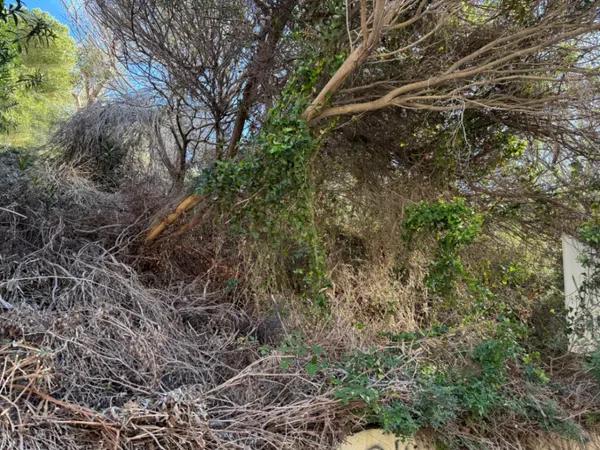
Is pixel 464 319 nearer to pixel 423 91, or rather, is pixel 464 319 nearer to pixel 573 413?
pixel 573 413

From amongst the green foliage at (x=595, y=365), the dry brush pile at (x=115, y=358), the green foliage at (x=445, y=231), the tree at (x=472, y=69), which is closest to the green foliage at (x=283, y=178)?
the tree at (x=472, y=69)

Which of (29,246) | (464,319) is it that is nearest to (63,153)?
(29,246)

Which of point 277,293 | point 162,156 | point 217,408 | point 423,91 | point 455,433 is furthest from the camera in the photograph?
point 162,156

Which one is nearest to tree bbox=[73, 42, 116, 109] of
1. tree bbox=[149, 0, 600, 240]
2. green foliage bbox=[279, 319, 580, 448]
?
tree bbox=[149, 0, 600, 240]

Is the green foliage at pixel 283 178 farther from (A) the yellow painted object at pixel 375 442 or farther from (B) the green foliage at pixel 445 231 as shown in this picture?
(A) the yellow painted object at pixel 375 442

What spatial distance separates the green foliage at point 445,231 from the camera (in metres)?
5.09

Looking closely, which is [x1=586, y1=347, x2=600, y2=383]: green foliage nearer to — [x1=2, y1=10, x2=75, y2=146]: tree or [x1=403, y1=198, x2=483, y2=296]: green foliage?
[x1=403, y1=198, x2=483, y2=296]: green foliage

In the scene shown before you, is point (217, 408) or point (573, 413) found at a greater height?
point (217, 408)

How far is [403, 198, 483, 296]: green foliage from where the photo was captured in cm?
509

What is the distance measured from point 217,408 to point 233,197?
2.05m

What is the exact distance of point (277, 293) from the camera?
540cm

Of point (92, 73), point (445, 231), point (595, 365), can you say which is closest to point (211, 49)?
point (445, 231)

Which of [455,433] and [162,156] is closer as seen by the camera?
[455,433]

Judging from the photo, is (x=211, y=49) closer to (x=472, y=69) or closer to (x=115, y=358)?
(x=472, y=69)
